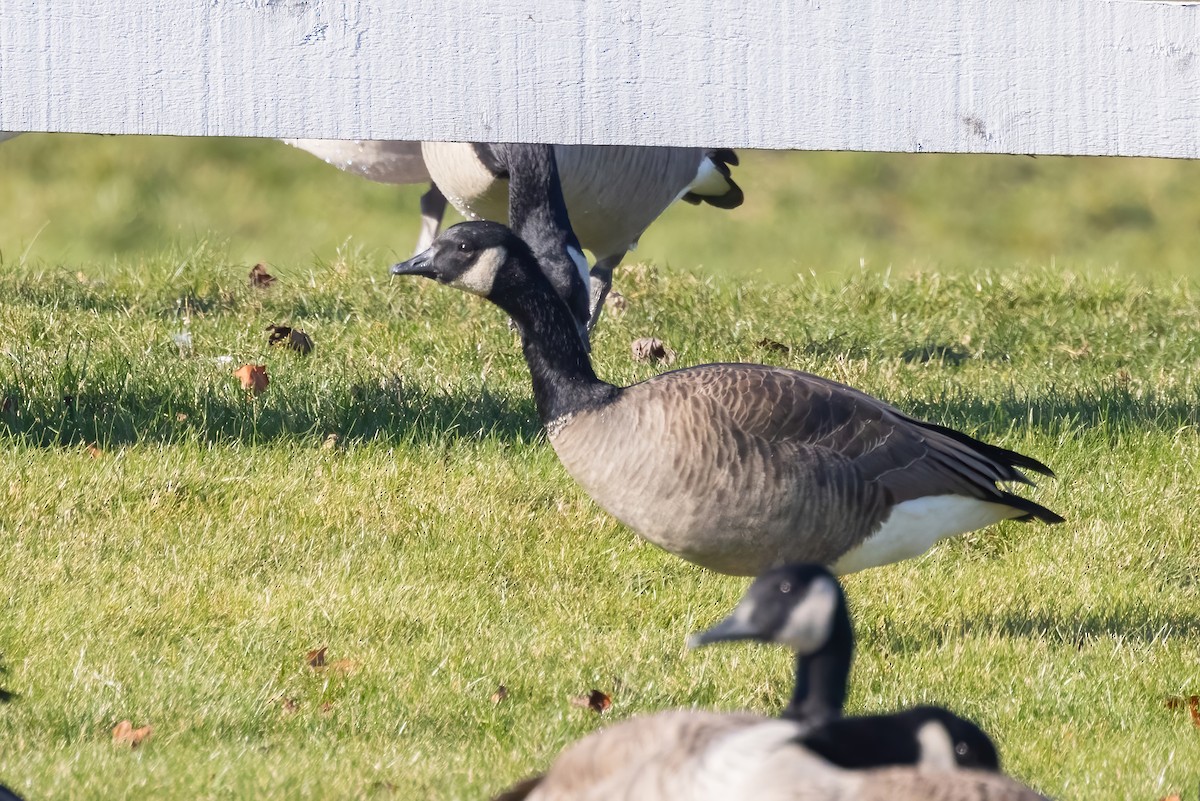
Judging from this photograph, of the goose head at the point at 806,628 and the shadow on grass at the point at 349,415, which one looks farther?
the shadow on grass at the point at 349,415

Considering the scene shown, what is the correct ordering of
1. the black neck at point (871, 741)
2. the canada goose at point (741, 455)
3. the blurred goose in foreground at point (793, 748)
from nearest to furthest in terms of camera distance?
1. the blurred goose in foreground at point (793, 748)
2. the black neck at point (871, 741)
3. the canada goose at point (741, 455)

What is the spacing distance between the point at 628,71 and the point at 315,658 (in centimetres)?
163

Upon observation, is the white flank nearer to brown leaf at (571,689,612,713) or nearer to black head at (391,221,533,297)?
black head at (391,221,533,297)

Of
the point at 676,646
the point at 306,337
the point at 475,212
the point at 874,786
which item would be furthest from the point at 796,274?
the point at 874,786

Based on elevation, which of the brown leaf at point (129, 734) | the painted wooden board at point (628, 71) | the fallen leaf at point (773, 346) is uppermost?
the painted wooden board at point (628, 71)

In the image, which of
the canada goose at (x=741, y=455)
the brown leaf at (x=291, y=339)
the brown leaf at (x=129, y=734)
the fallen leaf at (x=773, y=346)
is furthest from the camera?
the fallen leaf at (x=773, y=346)

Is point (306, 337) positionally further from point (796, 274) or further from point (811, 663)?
point (811, 663)

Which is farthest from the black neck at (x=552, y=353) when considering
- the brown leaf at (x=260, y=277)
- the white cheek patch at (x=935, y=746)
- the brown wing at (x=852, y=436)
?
the brown leaf at (x=260, y=277)

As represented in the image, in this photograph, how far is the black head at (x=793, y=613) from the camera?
272 cm

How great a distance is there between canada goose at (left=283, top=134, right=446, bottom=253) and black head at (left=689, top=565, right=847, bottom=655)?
17.6 ft

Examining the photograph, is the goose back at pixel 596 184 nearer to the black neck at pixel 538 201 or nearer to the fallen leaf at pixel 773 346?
the black neck at pixel 538 201

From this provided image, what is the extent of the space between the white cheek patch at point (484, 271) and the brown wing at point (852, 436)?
54cm

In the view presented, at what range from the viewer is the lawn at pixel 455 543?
3646 millimetres

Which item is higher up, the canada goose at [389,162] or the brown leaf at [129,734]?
the canada goose at [389,162]
